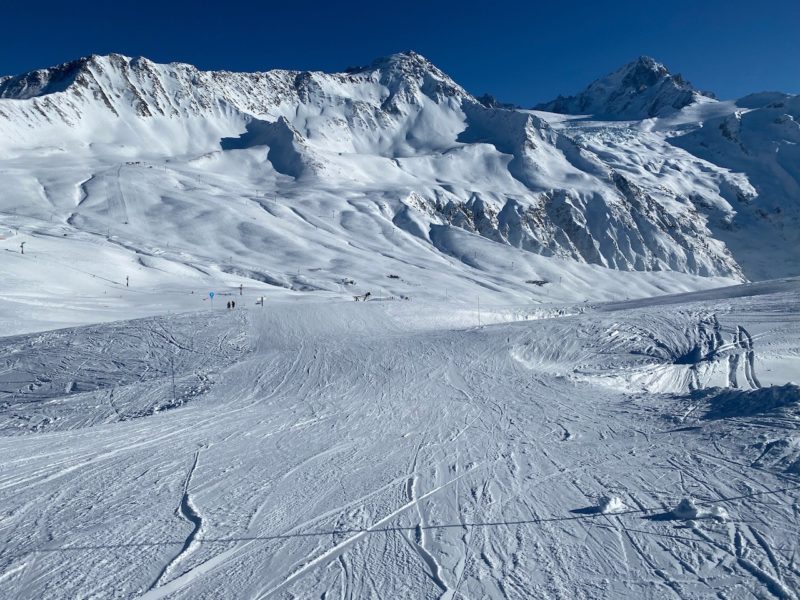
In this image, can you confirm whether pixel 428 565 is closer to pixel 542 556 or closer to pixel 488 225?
pixel 542 556

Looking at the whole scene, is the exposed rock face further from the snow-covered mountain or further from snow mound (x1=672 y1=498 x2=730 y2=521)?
snow mound (x1=672 y1=498 x2=730 y2=521)

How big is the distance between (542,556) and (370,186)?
106 metres

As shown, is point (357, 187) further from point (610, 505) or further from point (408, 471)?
point (610, 505)

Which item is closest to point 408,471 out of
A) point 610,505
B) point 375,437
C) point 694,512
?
point 375,437

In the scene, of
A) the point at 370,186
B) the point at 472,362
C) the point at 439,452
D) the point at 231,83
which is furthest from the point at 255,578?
the point at 231,83

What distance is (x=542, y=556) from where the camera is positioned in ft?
21.1

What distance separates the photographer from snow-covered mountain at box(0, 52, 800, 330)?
228 ft

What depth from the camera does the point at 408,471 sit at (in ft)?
30.5

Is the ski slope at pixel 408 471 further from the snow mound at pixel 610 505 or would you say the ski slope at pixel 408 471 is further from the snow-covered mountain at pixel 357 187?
the snow-covered mountain at pixel 357 187

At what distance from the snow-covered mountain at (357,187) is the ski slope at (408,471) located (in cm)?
2719

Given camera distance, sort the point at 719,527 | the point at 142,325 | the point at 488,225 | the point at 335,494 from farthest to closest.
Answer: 1. the point at 488,225
2. the point at 142,325
3. the point at 335,494
4. the point at 719,527

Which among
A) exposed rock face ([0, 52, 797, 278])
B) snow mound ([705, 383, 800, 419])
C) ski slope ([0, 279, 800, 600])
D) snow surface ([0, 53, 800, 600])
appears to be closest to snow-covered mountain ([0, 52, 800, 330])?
exposed rock face ([0, 52, 797, 278])

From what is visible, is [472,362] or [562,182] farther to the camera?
[562,182]

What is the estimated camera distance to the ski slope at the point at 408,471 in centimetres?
614
